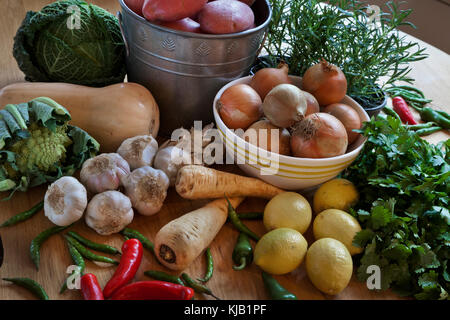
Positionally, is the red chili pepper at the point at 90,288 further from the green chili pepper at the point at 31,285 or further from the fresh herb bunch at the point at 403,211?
the fresh herb bunch at the point at 403,211

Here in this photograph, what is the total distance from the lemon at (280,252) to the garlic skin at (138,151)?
13.6 inches

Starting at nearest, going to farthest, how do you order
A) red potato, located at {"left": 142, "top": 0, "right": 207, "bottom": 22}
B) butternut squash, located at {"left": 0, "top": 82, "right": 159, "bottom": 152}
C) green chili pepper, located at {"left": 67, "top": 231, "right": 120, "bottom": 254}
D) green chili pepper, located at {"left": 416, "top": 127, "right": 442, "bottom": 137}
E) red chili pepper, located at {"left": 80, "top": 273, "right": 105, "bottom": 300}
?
red chili pepper, located at {"left": 80, "top": 273, "right": 105, "bottom": 300}, green chili pepper, located at {"left": 67, "top": 231, "right": 120, "bottom": 254}, red potato, located at {"left": 142, "top": 0, "right": 207, "bottom": 22}, butternut squash, located at {"left": 0, "top": 82, "right": 159, "bottom": 152}, green chili pepper, located at {"left": 416, "top": 127, "right": 442, "bottom": 137}

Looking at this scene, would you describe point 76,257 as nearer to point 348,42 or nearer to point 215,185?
point 215,185

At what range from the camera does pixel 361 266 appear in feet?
2.98

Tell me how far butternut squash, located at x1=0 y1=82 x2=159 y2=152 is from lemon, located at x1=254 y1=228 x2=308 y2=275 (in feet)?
1.52

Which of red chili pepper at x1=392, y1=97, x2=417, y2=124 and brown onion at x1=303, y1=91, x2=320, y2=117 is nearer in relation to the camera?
brown onion at x1=303, y1=91, x2=320, y2=117

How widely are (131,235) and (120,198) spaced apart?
0.28 feet

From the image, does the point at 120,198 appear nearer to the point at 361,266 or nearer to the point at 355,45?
the point at 361,266

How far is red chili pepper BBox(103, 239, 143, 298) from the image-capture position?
0.84m

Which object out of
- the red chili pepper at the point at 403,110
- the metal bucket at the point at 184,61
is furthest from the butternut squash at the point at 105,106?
the red chili pepper at the point at 403,110

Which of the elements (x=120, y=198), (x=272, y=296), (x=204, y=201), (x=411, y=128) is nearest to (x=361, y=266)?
(x=272, y=296)

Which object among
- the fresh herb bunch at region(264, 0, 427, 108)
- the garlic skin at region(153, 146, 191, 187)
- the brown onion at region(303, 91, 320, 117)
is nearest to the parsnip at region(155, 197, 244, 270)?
the garlic skin at region(153, 146, 191, 187)

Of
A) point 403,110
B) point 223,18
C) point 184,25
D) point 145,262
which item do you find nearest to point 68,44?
point 184,25

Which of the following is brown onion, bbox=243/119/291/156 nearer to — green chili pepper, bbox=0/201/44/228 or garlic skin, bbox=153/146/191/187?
garlic skin, bbox=153/146/191/187
